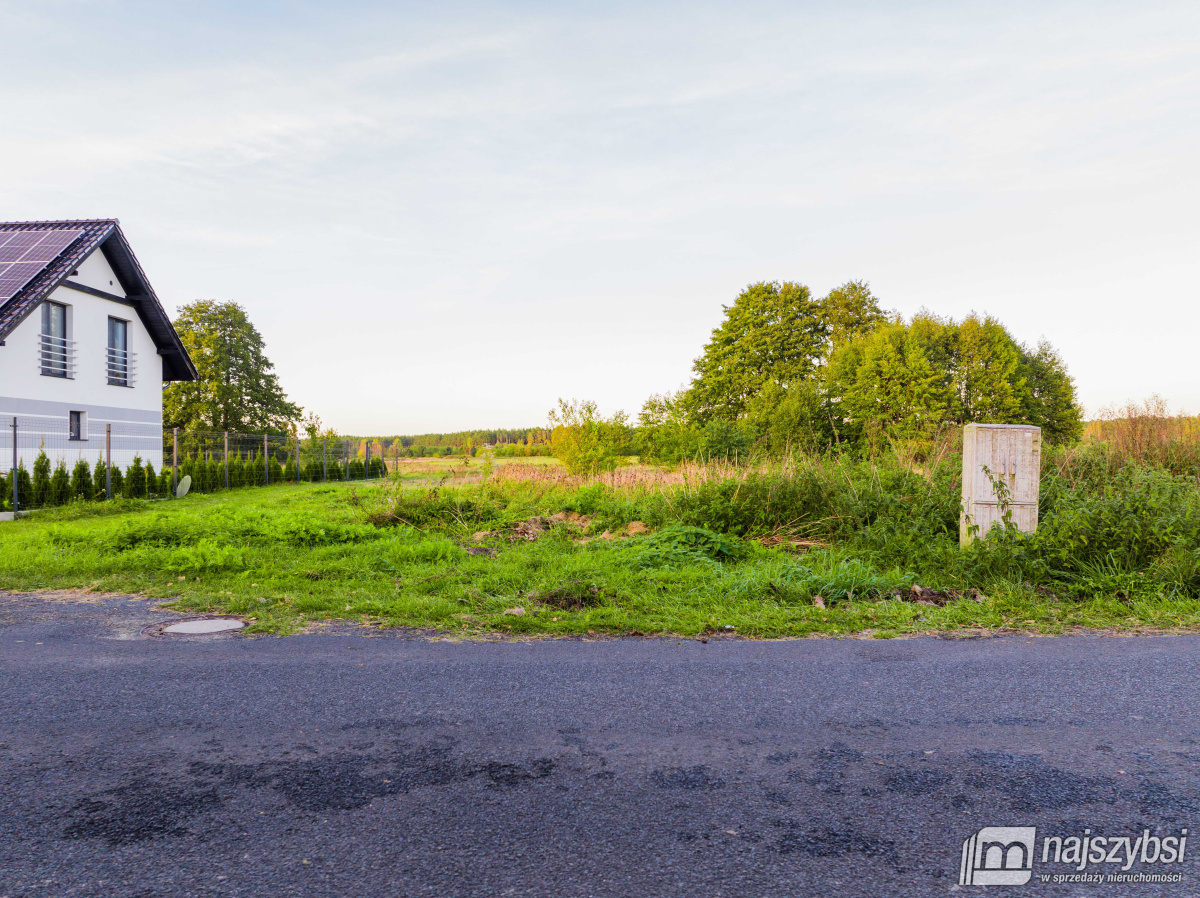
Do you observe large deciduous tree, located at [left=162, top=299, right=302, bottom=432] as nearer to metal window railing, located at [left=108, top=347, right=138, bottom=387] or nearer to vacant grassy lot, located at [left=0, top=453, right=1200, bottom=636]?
metal window railing, located at [left=108, top=347, right=138, bottom=387]

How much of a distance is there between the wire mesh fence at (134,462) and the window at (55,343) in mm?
1454

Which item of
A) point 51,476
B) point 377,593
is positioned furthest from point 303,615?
point 51,476

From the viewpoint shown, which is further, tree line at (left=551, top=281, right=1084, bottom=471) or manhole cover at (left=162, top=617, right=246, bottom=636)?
tree line at (left=551, top=281, right=1084, bottom=471)

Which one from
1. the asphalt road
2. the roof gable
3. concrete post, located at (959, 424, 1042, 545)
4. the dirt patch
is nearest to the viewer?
the asphalt road

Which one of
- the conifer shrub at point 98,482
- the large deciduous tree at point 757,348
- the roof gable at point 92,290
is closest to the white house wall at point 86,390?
the roof gable at point 92,290

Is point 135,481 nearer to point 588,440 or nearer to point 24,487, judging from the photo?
point 24,487

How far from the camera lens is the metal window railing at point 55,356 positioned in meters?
18.1

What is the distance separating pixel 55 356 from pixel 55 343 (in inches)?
14.0

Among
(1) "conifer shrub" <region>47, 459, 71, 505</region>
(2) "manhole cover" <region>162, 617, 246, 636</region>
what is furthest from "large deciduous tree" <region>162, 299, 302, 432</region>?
(2) "manhole cover" <region>162, 617, 246, 636</region>

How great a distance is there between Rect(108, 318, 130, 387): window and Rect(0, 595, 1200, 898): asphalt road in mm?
19784

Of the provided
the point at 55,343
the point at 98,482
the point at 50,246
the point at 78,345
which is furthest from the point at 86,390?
the point at 98,482

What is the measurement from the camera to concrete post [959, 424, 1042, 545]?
688 cm

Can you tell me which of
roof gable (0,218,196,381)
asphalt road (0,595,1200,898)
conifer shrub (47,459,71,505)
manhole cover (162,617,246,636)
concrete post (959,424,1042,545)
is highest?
roof gable (0,218,196,381)

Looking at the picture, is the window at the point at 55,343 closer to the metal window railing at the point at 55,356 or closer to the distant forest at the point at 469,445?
the metal window railing at the point at 55,356
